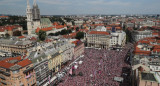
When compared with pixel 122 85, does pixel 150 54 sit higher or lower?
higher

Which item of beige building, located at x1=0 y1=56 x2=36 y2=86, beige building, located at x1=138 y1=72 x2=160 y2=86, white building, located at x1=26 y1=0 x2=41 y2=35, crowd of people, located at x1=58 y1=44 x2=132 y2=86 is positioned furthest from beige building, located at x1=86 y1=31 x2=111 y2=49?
beige building, located at x1=138 y1=72 x2=160 y2=86

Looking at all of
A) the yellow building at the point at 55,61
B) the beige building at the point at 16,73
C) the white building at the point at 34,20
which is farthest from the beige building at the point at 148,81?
the white building at the point at 34,20

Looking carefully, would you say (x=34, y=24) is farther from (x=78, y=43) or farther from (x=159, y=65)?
(x=159, y=65)

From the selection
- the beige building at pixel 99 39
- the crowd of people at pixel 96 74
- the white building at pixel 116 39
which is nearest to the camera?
the crowd of people at pixel 96 74

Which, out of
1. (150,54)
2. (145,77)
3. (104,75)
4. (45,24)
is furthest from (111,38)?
(45,24)

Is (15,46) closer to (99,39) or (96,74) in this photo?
(96,74)

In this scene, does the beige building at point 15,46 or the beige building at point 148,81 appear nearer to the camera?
the beige building at point 148,81

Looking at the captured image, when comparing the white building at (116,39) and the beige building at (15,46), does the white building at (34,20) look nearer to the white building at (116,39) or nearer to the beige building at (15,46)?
the beige building at (15,46)
